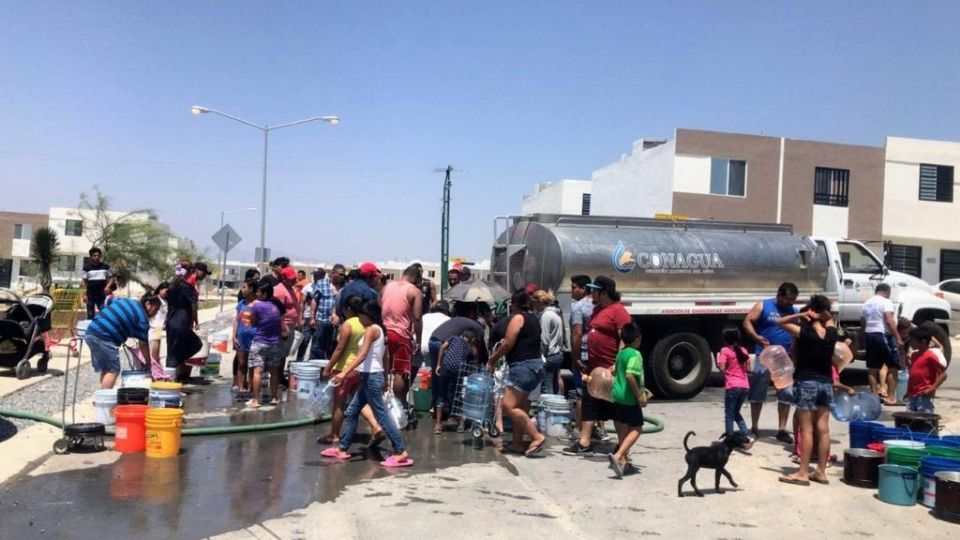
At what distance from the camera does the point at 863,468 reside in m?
7.00

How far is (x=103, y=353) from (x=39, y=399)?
2181 mm

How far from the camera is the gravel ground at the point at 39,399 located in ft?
26.0

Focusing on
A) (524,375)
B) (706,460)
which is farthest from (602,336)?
(706,460)

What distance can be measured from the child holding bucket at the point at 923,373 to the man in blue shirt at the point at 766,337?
1.36 metres

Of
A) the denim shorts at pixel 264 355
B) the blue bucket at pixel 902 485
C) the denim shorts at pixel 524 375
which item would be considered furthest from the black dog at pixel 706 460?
the denim shorts at pixel 264 355

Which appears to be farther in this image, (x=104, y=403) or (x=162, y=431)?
(x=104, y=403)

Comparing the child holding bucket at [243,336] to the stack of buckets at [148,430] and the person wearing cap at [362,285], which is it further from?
the stack of buckets at [148,430]

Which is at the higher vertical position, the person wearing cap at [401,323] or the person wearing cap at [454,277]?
the person wearing cap at [454,277]

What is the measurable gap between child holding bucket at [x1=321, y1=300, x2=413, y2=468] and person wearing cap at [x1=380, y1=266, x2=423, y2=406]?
1.41 meters

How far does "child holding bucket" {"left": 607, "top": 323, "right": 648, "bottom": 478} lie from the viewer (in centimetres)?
712

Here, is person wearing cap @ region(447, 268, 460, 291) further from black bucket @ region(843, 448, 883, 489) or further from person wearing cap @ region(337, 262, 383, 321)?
black bucket @ region(843, 448, 883, 489)

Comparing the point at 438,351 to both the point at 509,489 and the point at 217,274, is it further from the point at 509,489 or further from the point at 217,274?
the point at 217,274

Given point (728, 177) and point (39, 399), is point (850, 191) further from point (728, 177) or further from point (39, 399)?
point (39, 399)

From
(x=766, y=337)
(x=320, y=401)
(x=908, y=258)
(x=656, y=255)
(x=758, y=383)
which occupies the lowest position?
(x=320, y=401)
